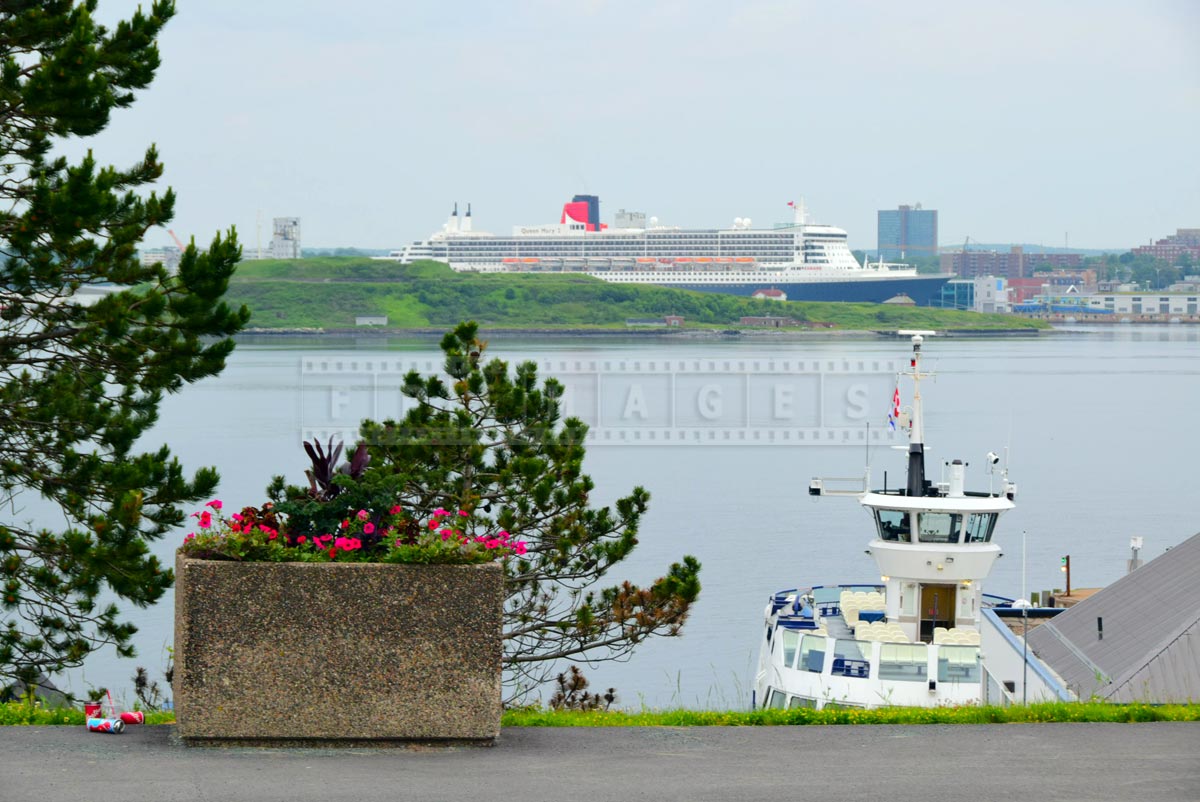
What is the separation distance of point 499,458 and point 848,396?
3078 inches

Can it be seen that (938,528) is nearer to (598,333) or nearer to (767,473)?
(767,473)

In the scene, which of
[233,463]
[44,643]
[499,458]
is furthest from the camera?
[233,463]

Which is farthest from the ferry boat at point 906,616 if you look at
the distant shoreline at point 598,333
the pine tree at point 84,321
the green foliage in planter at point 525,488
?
the distant shoreline at point 598,333

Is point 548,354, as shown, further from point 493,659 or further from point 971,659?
point 493,659

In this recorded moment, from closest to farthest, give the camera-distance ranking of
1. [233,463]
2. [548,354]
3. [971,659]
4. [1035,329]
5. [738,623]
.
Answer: [971,659] < [738,623] < [233,463] < [548,354] < [1035,329]

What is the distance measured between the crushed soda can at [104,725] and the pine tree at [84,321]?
6981 millimetres

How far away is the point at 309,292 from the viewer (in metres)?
152

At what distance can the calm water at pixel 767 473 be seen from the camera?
1089 inches

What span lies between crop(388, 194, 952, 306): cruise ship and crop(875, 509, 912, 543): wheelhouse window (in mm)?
156981

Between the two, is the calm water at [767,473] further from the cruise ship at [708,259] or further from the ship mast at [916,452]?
the cruise ship at [708,259]

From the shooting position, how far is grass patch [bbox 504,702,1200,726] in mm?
7230

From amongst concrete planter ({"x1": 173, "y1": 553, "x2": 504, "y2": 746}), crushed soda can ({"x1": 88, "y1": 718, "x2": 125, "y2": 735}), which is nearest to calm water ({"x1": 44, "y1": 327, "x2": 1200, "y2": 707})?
concrete planter ({"x1": 173, "y1": 553, "x2": 504, "y2": 746})

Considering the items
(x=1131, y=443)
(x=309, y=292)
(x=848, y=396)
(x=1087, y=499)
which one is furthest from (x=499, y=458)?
(x=309, y=292)

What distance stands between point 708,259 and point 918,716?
183225 mm
